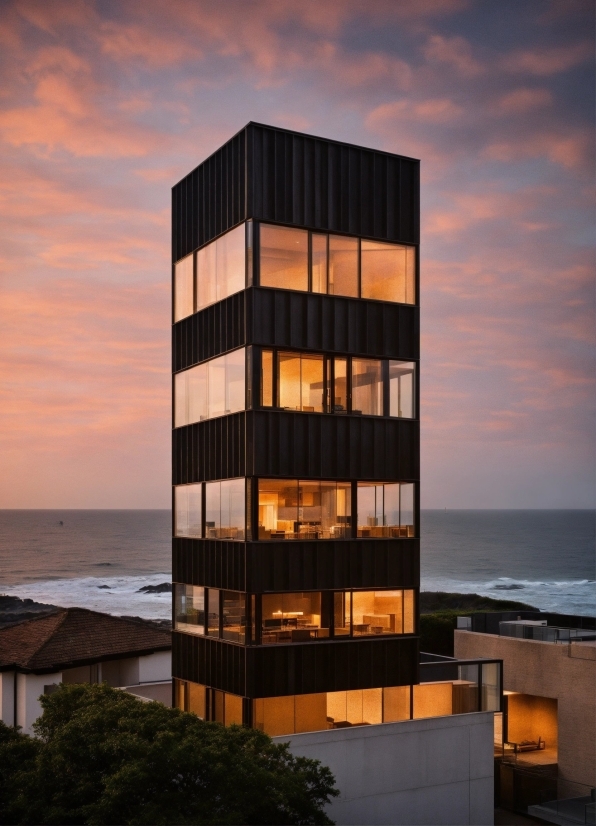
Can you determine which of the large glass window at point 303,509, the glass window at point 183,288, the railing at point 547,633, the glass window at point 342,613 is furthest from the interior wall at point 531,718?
the glass window at point 183,288

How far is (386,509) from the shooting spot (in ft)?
73.4

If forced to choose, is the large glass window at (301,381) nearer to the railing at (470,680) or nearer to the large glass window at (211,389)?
the large glass window at (211,389)

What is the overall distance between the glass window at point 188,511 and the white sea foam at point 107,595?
2936 inches

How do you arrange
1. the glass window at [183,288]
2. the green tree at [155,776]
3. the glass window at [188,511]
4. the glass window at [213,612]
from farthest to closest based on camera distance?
the glass window at [183,288]
the glass window at [188,511]
the glass window at [213,612]
the green tree at [155,776]

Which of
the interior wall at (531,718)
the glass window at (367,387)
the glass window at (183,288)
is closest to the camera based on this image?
the glass window at (367,387)

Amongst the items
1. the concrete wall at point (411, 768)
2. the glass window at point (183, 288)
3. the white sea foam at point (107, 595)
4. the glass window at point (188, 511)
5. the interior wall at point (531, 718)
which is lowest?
the white sea foam at point (107, 595)

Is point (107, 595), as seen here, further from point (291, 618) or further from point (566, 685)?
point (291, 618)

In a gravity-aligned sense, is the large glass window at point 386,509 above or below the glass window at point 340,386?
below

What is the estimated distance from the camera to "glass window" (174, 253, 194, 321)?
2358 centimetres

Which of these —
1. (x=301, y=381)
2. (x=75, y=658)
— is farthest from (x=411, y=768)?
(x=75, y=658)

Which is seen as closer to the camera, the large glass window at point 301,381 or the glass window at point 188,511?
the large glass window at point 301,381

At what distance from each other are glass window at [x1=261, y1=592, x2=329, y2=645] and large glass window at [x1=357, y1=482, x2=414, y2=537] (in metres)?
2.00

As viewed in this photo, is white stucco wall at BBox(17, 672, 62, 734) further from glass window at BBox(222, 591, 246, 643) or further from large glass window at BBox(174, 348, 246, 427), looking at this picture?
large glass window at BBox(174, 348, 246, 427)

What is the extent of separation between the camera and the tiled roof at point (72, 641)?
2527 cm
